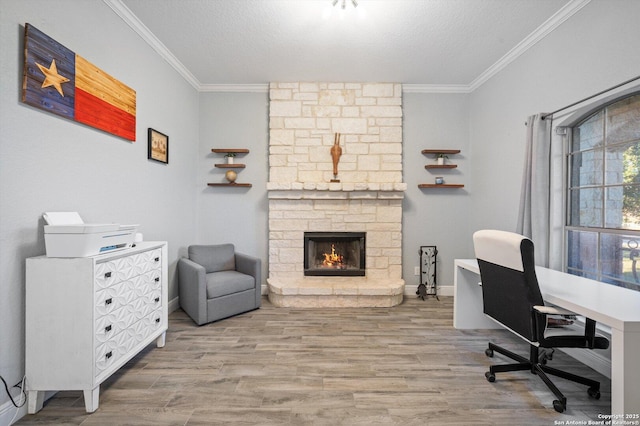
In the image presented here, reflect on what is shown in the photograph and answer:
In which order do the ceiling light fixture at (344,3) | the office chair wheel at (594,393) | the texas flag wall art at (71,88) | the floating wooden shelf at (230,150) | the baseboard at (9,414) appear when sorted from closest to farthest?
1. the baseboard at (9,414)
2. the texas flag wall art at (71,88)
3. the office chair wheel at (594,393)
4. the ceiling light fixture at (344,3)
5. the floating wooden shelf at (230,150)

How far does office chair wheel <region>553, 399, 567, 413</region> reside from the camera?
1.78 meters

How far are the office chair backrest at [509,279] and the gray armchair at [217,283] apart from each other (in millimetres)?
2390

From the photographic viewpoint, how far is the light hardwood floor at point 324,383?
5.76 ft

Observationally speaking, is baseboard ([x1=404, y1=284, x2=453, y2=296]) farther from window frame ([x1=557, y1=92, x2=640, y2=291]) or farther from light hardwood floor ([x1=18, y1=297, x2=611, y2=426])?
window frame ([x1=557, y1=92, x2=640, y2=291])

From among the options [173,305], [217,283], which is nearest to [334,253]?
[217,283]

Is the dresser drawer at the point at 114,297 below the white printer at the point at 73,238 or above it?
below

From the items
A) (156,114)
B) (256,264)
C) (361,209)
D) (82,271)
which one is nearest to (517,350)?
(361,209)

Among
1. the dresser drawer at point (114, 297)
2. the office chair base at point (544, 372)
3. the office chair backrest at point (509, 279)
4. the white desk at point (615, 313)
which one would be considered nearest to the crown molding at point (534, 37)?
the office chair backrest at point (509, 279)

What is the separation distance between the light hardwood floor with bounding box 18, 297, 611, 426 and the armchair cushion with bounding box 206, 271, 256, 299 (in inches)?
14.5

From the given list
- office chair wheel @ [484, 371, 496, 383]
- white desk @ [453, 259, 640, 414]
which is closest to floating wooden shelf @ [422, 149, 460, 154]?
white desk @ [453, 259, 640, 414]

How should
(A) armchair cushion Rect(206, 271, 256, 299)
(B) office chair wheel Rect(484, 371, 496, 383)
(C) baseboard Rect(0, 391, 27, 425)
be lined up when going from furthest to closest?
(A) armchair cushion Rect(206, 271, 256, 299) → (B) office chair wheel Rect(484, 371, 496, 383) → (C) baseboard Rect(0, 391, 27, 425)

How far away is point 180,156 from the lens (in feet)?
12.3

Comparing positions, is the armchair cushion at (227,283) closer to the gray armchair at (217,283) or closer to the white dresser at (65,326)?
the gray armchair at (217,283)

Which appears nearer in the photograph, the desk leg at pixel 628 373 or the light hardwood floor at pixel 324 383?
the desk leg at pixel 628 373
